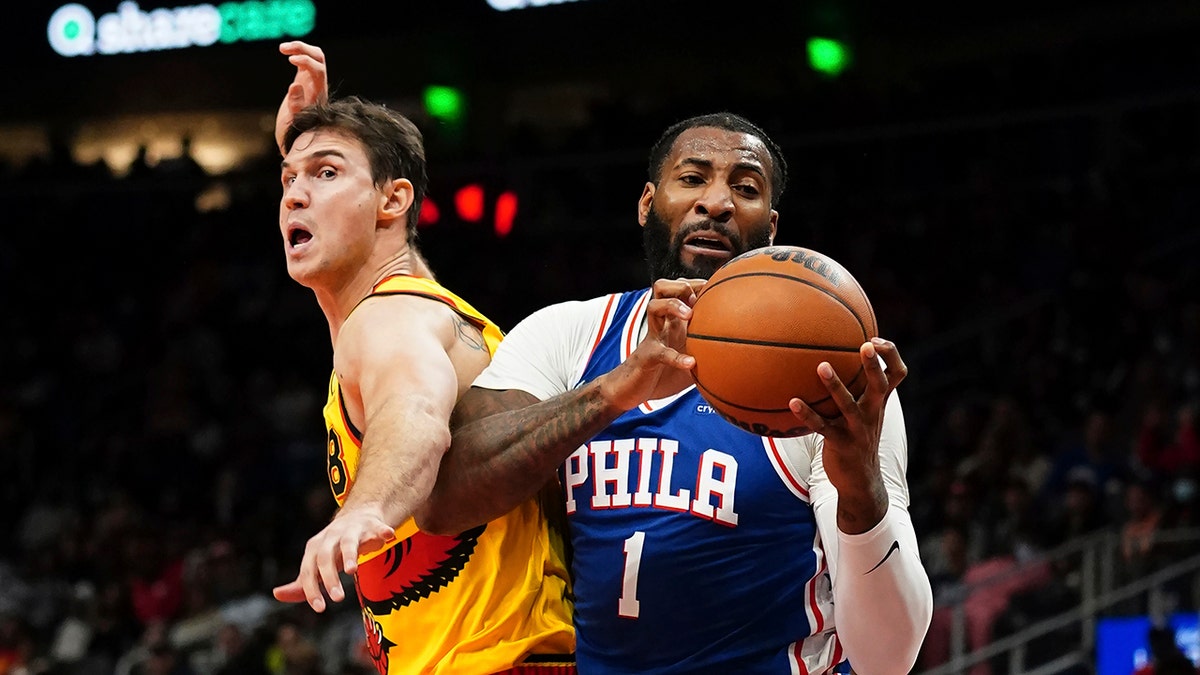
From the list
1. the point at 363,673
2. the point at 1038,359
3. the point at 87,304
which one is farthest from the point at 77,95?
the point at 1038,359

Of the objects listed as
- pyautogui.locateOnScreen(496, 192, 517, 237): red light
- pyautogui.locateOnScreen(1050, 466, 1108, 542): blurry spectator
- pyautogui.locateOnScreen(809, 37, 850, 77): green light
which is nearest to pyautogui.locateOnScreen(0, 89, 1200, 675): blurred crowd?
pyautogui.locateOnScreen(1050, 466, 1108, 542): blurry spectator

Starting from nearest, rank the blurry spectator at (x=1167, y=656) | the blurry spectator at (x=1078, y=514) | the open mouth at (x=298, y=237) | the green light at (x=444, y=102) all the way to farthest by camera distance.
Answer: the open mouth at (x=298, y=237) → the blurry spectator at (x=1167, y=656) → the blurry spectator at (x=1078, y=514) → the green light at (x=444, y=102)

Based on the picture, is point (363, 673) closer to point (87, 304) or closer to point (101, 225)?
point (87, 304)

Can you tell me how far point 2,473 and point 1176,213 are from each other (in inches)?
398

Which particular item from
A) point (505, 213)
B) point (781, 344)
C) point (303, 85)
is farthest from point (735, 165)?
point (505, 213)

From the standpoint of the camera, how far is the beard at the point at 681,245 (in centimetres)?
347

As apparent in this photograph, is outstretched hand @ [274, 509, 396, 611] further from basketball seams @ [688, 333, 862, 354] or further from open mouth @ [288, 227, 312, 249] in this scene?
open mouth @ [288, 227, 312, 249]

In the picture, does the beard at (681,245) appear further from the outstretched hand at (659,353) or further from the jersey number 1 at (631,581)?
the jersey number 1 at (631,581)

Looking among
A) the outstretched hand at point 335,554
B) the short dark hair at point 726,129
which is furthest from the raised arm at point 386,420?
the short dark hair at point 726,129

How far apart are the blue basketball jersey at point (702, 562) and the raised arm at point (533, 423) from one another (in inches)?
9.1

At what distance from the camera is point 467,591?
3.50 m

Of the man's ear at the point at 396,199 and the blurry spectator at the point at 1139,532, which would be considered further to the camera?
the blurry spectator at the point at 1139,532

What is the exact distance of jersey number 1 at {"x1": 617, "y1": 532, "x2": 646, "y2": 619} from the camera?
329 centimetres

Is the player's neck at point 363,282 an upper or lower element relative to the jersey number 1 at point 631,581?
upper
